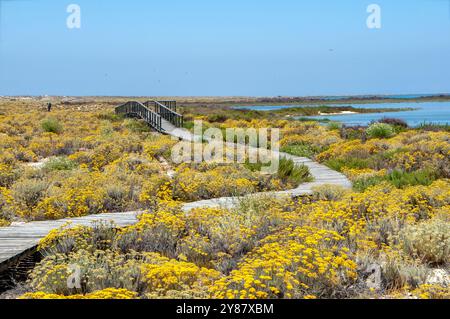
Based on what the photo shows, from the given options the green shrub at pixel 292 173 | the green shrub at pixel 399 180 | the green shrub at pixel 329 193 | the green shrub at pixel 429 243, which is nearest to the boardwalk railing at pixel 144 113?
the green shrub at pixel 292 173

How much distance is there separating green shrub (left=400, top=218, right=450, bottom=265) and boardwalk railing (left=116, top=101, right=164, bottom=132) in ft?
66.5

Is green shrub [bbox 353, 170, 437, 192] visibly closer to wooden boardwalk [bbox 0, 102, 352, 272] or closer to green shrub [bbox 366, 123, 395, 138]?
wooden boardwalk [bbox 0, 102, 352, 272]

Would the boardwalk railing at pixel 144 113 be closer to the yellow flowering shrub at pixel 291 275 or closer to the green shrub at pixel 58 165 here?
the green shrub at pixel 58 165

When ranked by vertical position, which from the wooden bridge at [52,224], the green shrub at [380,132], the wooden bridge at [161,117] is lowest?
the wooden bridge at [52,224]

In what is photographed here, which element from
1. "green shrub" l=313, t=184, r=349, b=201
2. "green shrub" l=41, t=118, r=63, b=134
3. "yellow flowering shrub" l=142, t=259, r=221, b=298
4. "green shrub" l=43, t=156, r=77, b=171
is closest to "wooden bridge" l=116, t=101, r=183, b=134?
"green shrub" l=41, t=118, r=63, b=134

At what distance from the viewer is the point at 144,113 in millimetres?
32344

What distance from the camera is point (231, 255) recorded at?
6.13m

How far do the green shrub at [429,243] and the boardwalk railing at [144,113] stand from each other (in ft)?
66.5

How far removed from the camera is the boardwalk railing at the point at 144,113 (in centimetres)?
2703

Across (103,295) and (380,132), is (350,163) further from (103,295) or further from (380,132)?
(103,295)

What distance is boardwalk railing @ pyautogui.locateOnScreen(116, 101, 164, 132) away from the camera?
88.7 ft

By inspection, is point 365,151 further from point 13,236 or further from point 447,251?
point 13,236
